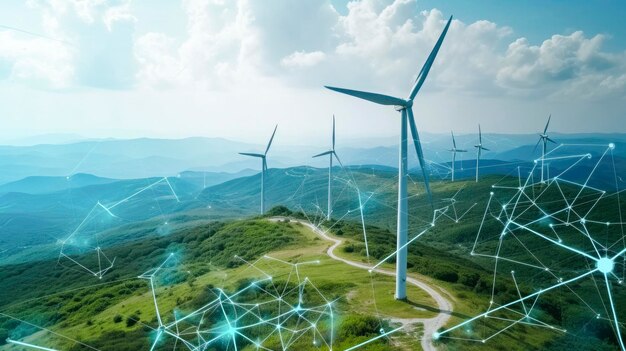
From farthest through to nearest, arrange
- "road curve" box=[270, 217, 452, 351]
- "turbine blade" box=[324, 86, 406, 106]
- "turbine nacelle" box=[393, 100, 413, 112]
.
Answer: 1. "turbine nacelle" box=[393, 100, 413, 112]
2. "turbine blade" box=[324, 86, 406, 106]
3. "road curve" box=[270, 217, 452, 351]

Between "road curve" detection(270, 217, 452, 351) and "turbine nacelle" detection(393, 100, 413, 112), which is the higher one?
"turbine nacelle" detection(393, 100, 413, 112)

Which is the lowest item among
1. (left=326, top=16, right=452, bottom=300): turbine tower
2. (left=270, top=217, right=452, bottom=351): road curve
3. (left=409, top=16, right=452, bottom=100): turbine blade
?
(left=270, top=217, right=452, bottom=351): road curve

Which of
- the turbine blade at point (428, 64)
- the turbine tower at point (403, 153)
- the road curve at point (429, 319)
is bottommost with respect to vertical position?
the road curve at point (429, 319)

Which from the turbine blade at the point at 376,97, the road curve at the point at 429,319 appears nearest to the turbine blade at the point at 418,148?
the turbine blade at the point at 376,97

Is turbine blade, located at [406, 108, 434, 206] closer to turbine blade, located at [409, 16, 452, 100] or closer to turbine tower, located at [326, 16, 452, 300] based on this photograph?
turbine tower, located at [326, 16, 452, 300]

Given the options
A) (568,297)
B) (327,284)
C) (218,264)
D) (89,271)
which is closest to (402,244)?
(327,284)

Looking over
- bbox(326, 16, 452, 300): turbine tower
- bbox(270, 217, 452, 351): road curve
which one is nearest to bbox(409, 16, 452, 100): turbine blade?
bbox(326, 16, 452, 300): turbine tower

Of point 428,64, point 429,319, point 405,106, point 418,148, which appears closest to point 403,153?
point 418,148

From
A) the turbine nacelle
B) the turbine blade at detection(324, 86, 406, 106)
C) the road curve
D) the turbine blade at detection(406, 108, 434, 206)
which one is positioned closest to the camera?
the road curve

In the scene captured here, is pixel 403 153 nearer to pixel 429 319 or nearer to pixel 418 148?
pixel 418 148

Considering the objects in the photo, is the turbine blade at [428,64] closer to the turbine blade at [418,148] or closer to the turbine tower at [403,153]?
the turbine tower at [403,153]

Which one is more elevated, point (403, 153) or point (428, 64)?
point (428, 64)
